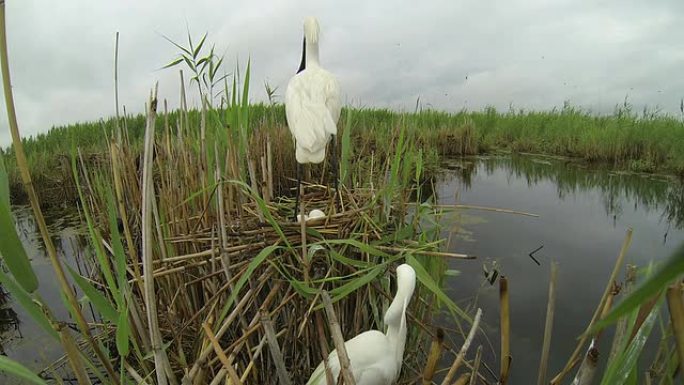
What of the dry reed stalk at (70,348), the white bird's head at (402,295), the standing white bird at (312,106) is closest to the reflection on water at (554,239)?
the standing white bird at (312,106)

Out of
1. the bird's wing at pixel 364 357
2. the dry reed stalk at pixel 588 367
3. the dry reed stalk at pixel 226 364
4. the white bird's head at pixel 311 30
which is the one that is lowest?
the bird's wing at pixel 364 357

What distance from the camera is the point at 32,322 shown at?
2.75 metres

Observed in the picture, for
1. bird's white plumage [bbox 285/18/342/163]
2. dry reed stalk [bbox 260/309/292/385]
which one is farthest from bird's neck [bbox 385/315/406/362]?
bird's white plumage [bbox 285/18/342/163]

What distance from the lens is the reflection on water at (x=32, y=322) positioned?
2.23m

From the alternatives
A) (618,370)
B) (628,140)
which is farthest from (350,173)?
(628,140)

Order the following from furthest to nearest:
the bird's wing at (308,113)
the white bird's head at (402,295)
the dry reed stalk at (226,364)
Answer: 1. the bird's wing at (308,113)
2. the white bird's head at (402,295)
3. the dry reed stalk at (226,364)

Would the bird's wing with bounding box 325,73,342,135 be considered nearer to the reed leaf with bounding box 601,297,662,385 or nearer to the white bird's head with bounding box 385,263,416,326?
the white bird's head with bounding box 385,263,416,326

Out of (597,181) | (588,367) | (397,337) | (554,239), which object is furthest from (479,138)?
(588,367)

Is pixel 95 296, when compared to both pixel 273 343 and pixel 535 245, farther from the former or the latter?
pixel 535 245

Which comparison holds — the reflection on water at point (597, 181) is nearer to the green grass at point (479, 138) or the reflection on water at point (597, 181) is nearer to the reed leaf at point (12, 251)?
the green grass at point (479, 138)

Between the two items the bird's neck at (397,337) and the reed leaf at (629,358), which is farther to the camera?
the bird's neck at (397,337)

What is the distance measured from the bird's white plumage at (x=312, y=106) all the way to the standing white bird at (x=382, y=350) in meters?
0.87

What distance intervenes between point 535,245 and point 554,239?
32cm

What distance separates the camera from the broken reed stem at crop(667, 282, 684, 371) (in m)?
0.45
